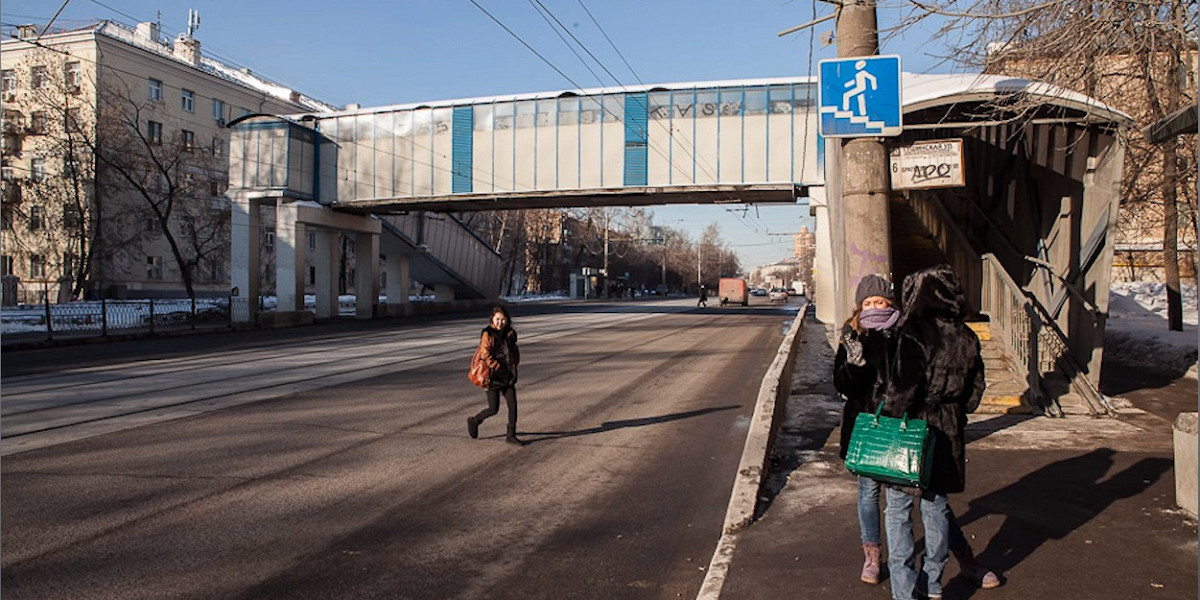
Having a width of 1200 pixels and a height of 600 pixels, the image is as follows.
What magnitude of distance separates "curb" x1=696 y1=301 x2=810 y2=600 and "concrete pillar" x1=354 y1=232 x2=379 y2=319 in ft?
107

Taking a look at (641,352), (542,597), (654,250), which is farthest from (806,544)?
(654,250)

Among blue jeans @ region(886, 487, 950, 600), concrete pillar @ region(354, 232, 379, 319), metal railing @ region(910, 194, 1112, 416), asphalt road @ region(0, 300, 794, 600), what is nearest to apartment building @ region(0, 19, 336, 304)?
concrete pillar @ region(354, 232, 379, 319)

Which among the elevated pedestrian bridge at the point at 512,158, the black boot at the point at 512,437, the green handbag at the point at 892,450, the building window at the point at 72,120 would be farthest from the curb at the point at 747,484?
the building window at the point at 72,120

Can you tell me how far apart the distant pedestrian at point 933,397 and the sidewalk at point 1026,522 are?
1.05 feet

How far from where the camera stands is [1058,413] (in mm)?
9320

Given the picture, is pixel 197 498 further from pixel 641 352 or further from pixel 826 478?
pixel 641 352

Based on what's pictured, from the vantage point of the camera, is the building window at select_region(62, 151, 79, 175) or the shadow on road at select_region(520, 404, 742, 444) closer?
the shadow on road at select_region(520, 404, 742, 444)

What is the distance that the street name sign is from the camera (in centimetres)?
773

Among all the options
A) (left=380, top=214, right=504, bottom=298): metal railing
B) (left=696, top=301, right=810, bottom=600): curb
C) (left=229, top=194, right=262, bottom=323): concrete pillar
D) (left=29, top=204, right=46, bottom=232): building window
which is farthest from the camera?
(left=380, top=214, right=504, bottom=298): metal railing

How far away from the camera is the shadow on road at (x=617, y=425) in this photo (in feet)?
29.3

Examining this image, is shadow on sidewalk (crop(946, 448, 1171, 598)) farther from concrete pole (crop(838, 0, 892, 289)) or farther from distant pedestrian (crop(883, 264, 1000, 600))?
concrete pole (crop(838, 0, 892, 289))

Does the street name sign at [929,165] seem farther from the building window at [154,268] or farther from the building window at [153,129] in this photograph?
the building window at [153,129]

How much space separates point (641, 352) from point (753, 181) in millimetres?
11974

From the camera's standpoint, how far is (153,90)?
53.7m
